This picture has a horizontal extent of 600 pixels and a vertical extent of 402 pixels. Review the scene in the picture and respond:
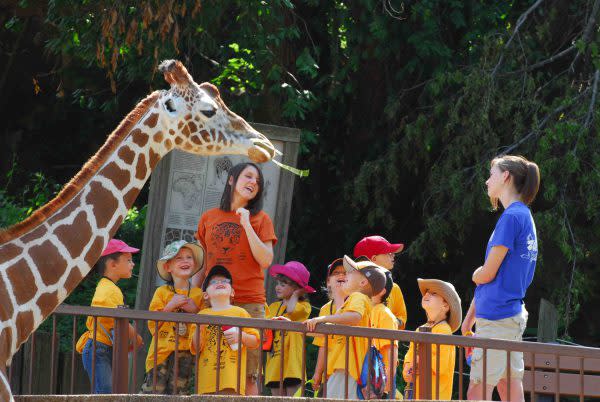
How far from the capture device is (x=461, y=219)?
35.2 ft

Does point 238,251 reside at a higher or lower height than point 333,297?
higher

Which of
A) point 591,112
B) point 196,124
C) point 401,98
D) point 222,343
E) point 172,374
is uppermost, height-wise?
point 401,98

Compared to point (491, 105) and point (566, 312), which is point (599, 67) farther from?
point (566, 312)

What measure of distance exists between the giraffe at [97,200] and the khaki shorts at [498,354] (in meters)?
1.73

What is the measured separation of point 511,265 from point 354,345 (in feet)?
3.92

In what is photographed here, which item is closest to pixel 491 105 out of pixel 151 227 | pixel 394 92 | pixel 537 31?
pixel 537 31

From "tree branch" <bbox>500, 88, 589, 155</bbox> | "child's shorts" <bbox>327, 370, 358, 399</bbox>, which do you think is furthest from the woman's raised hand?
"tree branch" <bbox>500, 88, 589, 155</bbox>

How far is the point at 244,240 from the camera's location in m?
7.69

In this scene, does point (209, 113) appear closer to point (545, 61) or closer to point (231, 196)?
point (231, 196)

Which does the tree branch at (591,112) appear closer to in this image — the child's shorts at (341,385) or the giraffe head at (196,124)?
the child's shorts at (341,385)

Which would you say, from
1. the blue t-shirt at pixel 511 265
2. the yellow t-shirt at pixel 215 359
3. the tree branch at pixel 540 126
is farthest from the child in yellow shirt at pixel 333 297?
the tree branch at pixel 540 126

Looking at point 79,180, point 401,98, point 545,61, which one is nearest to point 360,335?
point 79,180

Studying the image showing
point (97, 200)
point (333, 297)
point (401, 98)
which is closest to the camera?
point (97, 200)

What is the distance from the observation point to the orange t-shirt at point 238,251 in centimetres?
766
